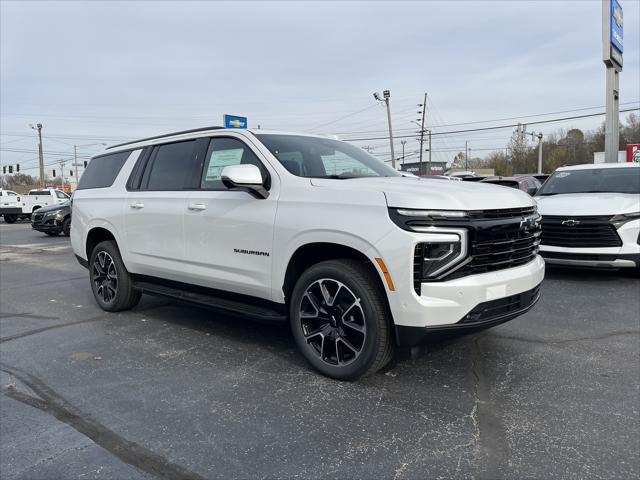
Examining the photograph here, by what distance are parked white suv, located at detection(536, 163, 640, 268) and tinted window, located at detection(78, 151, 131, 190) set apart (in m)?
5.65

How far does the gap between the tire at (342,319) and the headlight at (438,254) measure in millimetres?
375

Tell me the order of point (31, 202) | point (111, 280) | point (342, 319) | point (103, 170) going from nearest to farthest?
point (342, 319), point (111, 280), point (103, 170), point (31, 202)

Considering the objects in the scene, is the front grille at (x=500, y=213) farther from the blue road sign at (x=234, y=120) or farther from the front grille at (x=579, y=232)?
the blue road sign at (x=234, y=120)

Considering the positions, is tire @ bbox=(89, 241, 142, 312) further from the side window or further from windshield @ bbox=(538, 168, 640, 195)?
windshield @ bbox=(538, 168, 640, 195)

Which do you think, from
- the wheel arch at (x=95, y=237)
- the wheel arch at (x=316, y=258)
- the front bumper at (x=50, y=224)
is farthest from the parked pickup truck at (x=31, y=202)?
the wheel arch at (x=316, y=258)

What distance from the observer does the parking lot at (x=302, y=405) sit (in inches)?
104

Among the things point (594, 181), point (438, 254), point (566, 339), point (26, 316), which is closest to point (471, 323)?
point (438, 254)

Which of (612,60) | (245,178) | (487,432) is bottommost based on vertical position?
(487,432)

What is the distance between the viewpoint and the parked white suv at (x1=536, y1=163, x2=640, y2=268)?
6609 millimetres

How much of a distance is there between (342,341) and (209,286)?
1.49 m

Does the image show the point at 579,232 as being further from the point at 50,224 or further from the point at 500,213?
the point at 50,224

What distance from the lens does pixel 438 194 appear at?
324 cm

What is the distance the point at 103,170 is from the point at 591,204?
253 inches

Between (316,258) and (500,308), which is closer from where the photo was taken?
(500,308)
